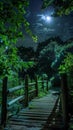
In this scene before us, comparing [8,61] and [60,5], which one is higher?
[60,5]

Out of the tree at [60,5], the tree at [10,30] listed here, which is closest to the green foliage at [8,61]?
the tree at [10,30]

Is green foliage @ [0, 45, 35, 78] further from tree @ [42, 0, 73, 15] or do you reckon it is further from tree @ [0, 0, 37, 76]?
tree @ [42, 0, 73, 15]

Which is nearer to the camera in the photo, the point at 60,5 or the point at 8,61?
the point at 8,61

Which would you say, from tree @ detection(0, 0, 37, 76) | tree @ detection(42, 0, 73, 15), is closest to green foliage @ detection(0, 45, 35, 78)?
tree @ detection(0, 0, 37, 76)

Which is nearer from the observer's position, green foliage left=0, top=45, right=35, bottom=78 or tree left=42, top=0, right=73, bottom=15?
green foliage left=0, top=45, right=35, bottom=78

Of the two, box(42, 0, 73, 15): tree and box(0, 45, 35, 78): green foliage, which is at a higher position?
box(42, 0, 73, 15): tree

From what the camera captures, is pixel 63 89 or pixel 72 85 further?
pixel 72 85

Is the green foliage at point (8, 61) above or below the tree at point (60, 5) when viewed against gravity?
below

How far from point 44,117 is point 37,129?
1.58 m

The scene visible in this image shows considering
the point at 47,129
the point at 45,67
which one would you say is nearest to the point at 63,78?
the point at 47,129

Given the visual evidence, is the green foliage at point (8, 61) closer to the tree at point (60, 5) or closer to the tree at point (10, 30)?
the tree at point (10, 30)

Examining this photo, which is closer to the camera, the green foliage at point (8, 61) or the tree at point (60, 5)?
the green foliage at point (8, 61)

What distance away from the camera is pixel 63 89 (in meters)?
6.41

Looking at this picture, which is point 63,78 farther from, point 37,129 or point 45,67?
point 45,67
